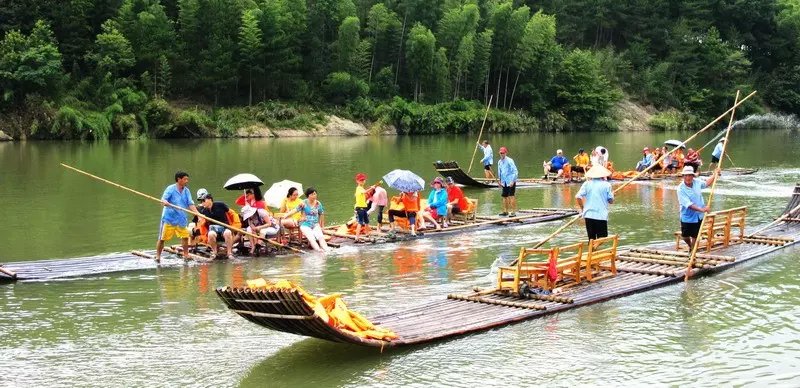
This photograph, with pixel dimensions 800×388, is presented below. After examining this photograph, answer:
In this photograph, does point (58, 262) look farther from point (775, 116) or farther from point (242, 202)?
point (775, 116)

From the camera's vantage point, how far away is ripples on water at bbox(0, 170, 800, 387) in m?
9.59

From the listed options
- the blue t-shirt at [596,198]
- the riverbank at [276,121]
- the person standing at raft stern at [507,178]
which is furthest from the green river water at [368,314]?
the riverbank at [276,121]

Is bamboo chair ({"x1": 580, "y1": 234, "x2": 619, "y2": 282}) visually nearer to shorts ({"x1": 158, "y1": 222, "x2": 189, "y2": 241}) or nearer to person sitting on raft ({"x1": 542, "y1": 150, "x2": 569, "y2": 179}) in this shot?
shorts ({"x1": 158, "y1": 222, "x2": 189, "y2": 241})

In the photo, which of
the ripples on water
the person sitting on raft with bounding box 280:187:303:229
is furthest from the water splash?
the ripples on water

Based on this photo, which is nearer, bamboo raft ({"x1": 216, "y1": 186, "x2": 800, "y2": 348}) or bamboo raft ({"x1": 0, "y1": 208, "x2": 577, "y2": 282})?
bamboo raft ({"x1": 216, "y1": 186, "x2": 800, "y2": 348})

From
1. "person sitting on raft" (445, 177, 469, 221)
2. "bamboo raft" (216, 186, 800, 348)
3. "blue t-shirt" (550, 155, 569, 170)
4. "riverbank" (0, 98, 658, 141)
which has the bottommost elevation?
"bamboo raft" (216, 186, 800, 348)

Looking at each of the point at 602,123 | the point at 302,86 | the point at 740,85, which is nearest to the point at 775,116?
the point at 740,85

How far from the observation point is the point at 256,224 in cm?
1681

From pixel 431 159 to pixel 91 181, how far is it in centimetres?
1743

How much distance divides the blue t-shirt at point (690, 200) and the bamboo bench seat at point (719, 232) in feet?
0.97

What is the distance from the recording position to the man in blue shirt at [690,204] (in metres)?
14.8

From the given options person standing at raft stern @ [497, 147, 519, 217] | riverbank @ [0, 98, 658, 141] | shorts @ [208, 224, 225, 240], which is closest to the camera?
shorts @ [208, 224, 225, 240]

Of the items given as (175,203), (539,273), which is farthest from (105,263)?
(539,273)

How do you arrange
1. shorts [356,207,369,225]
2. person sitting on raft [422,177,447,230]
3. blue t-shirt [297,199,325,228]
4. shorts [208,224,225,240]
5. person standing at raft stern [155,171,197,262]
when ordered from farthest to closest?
person sitting on raft [422,177,447,230], shorts [356,207,369,225], blue t-shirt [297,199,325,228], shorts [208,224,225,240], person standing at raft stern [155,171,197,262]
